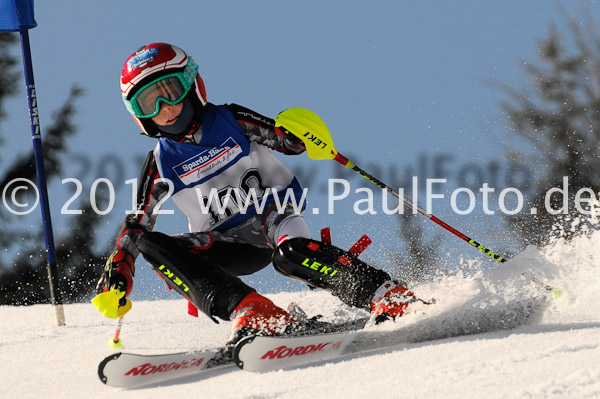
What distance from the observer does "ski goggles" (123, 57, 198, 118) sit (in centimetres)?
375

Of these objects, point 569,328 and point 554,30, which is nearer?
point 569,328

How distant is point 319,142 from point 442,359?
1558 mm

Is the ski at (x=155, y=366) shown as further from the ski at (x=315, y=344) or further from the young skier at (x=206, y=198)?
the young skier at (x=206, y=198)

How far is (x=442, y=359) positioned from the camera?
269 cm

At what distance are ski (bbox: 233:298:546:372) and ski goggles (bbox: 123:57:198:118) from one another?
153 cm

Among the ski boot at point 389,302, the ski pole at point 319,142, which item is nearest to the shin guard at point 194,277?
the ski boot at point 389,302

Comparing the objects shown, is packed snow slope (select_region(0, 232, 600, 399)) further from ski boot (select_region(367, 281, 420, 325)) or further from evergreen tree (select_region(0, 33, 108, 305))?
evergreen tree (select_region(0, 33, 108, 305))

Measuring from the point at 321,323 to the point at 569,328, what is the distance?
48.7 inches

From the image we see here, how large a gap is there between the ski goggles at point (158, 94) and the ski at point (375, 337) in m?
1.53

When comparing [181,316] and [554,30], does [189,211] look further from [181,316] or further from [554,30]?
[554,30]

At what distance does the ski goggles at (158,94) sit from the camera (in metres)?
3.75

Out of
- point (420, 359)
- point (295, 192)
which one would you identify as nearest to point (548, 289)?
point (420, 359)

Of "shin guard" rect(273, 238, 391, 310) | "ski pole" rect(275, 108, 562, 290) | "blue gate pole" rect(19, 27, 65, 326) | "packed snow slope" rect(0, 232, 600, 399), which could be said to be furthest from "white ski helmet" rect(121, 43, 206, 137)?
"blue gate pole" rect(19, 27, 65, 326)

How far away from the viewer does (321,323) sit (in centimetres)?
354
